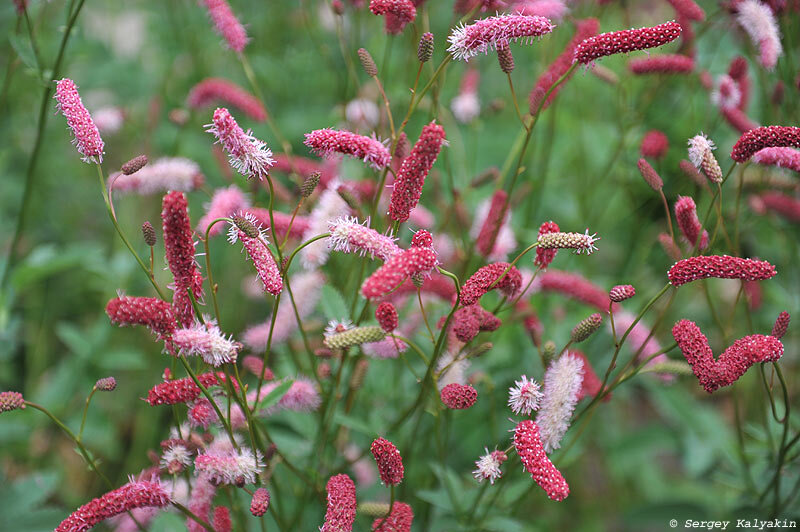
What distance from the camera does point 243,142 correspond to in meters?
0.86

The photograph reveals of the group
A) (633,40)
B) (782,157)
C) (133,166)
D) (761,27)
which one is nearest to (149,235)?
(133,166)

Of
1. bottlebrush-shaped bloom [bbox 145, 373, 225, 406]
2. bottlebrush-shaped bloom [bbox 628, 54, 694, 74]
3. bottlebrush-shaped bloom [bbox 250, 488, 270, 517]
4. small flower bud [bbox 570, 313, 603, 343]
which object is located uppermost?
bottlebrush-shaped bloom [bbox 628, 54, 694, 74]

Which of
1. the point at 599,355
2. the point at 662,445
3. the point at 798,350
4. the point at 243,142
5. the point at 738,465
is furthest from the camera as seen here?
the point at 798,350

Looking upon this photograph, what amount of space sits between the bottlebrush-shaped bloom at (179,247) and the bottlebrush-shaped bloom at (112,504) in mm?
239

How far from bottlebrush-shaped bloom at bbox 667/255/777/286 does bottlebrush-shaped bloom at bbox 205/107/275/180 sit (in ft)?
1.90

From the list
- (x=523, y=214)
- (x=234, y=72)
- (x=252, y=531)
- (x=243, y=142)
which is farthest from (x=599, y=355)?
(x=234, y=72)

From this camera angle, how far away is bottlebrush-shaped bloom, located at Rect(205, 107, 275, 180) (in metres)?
0.83

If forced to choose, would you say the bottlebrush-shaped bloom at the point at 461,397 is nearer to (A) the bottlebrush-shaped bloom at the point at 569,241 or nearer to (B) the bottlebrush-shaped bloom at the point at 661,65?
(A) the bottlebrush-shaped bloom at the point at 569,241

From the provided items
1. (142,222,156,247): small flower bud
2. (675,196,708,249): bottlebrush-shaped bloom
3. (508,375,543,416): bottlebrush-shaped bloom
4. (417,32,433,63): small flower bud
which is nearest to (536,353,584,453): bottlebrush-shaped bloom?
(508,375,543,416): bottlebrush-shaped bloom

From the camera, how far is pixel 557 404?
0.97 metres

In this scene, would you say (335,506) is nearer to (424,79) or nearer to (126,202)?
(424,79)

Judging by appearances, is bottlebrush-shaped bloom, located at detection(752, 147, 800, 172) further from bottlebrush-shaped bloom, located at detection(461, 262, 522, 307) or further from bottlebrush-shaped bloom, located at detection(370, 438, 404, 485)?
bottlebrush-shaped bloom, located at detection(370, 438, 404, 485)

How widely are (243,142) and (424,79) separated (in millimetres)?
886

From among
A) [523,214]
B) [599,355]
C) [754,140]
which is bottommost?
[599,355]
